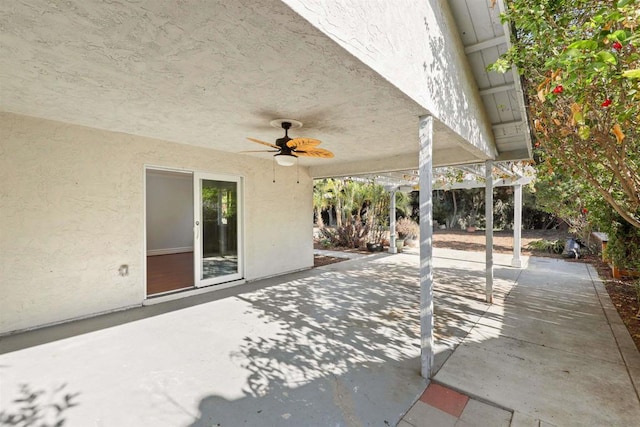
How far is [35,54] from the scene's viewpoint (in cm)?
220

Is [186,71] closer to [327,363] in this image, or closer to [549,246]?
[327,363]

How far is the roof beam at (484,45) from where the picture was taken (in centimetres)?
378

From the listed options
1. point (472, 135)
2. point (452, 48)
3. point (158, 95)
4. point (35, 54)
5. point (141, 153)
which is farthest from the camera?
point (141, 153)

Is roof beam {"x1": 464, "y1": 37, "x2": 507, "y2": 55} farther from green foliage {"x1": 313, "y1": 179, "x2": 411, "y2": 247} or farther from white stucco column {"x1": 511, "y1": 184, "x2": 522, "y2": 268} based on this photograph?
green foliage {"x1": 313, "y1": 179, "x2": 411, "y2": 247}

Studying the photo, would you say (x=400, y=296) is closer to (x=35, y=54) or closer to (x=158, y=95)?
(x=158, y=95)

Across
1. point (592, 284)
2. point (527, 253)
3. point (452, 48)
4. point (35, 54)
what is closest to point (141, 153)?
point (35, 54)

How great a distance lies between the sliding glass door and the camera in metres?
5.77

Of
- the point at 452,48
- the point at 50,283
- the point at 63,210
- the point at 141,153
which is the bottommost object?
the point at 50,283

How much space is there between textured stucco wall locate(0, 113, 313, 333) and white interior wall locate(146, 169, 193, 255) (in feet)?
19.4

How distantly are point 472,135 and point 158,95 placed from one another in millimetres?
4155

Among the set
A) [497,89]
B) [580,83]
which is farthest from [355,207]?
[580,83]

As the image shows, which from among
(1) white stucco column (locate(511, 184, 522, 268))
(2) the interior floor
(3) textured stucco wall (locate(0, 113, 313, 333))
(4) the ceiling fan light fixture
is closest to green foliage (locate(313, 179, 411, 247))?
(1) white stucco column (locate(511, 184, 522, 268))

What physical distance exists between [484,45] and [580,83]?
1999 millimetres

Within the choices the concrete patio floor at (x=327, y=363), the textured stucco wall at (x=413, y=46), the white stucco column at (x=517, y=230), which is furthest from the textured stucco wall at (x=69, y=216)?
the white stucco column at (x=517, y=230)
